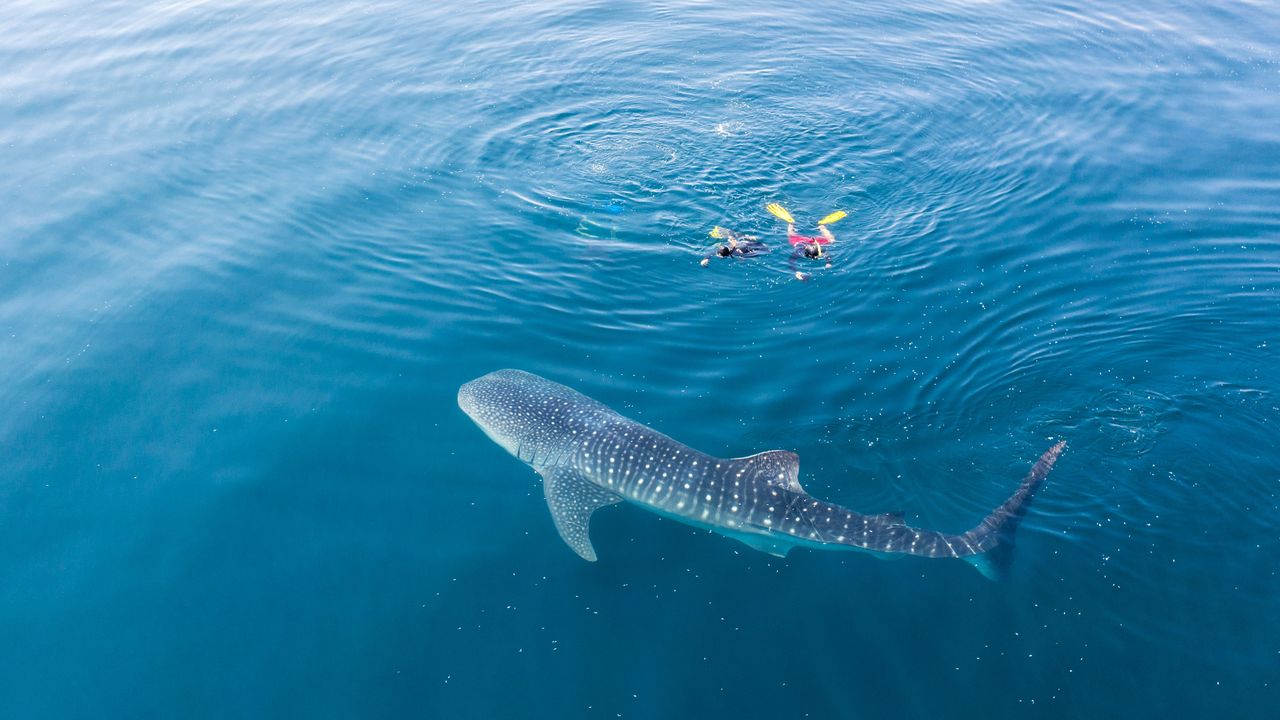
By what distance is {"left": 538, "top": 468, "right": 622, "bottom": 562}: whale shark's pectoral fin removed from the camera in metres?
10.2

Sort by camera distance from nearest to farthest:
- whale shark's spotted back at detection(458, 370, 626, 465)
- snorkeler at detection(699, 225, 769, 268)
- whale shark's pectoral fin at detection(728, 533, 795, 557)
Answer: whale shark's pectoral fin at detection(728, 533, 795, 557)
whale shark's spotted back at detection(458, 370, 626, 465)
snorkeler at detection(699, 225, 769, 268)

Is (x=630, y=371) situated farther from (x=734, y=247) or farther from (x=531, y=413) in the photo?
(x=734, y=247)

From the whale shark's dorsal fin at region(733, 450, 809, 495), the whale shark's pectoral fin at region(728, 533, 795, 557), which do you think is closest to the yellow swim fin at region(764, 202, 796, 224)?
the whale shark's dorsal fin at region(733, 450, 809, 495)

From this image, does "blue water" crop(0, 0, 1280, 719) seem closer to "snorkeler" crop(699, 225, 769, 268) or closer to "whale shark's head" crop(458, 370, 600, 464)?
"snorkeler" crop(699, 225, 769, 268)

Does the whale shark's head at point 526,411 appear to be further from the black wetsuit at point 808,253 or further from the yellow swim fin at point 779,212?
the yellow swim fin at point 779,212

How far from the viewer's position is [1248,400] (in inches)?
461

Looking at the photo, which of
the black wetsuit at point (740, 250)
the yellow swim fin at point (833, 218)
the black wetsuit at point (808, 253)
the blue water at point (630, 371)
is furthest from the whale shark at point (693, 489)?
the yellow swim fin at point (833, 218)

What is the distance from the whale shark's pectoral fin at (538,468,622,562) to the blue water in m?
0.30

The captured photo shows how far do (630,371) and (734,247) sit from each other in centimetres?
413

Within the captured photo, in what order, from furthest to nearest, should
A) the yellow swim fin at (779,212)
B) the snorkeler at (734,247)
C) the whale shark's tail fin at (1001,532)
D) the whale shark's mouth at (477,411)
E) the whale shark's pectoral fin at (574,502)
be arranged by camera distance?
the yellow swim fin at (779,212) → the snorkeler at (734,247) → the whale shark's mouth at (477,411) → the whale shark's pectoral fin at (574,502) → the whale shark's tail fin at (1001,532)

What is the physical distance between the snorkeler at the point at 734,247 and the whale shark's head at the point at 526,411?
4.95 metres

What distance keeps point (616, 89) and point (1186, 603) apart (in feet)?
63.8

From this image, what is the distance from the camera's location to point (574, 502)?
34.9ft

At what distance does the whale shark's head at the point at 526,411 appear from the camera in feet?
37.2
